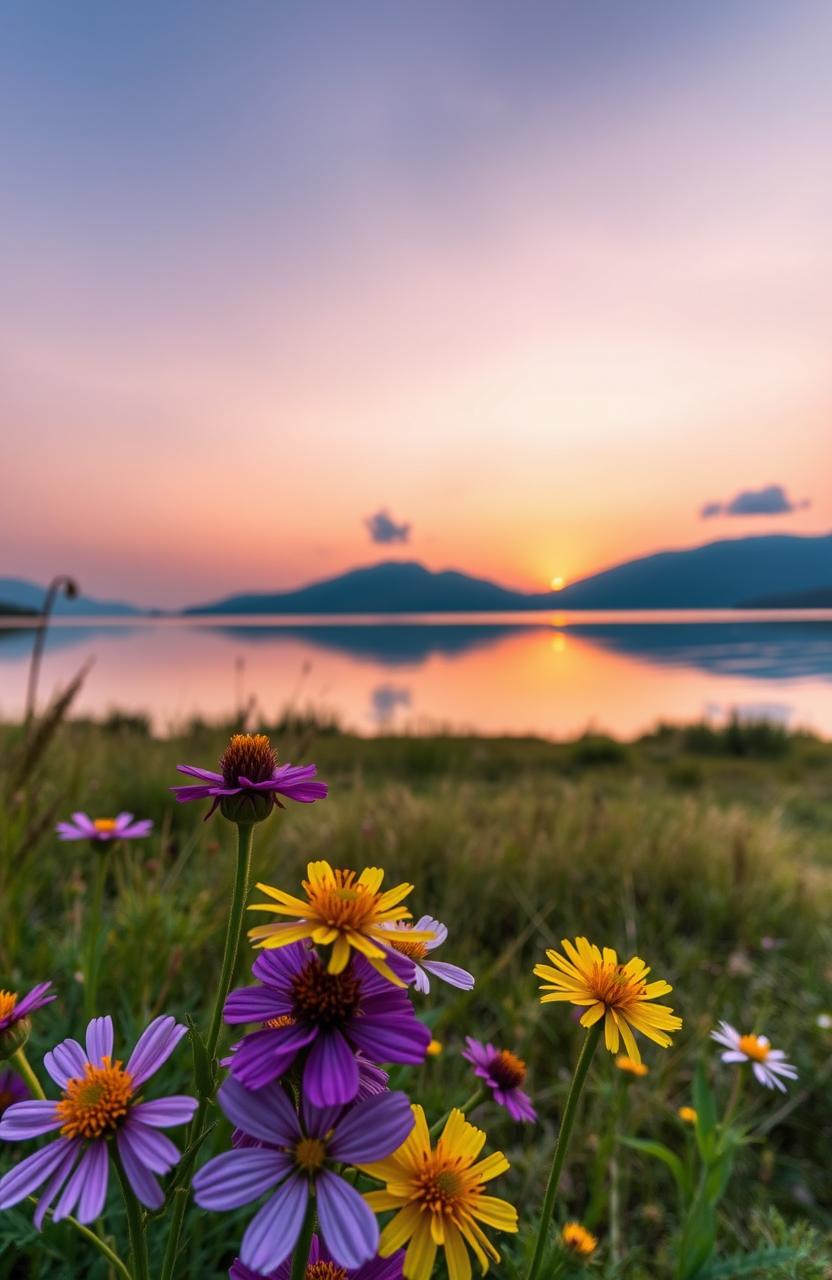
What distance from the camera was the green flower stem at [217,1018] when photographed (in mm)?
583

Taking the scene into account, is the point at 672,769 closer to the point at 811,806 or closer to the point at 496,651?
the point at 811,806

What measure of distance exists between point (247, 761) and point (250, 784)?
41mm

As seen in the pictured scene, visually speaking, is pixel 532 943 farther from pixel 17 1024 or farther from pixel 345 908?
pixel 345 908

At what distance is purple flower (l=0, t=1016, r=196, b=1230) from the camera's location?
53 centimetres

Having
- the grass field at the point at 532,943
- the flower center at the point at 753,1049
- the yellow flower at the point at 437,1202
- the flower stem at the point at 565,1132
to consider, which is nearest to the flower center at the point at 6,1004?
the grass field at the point at 532,943

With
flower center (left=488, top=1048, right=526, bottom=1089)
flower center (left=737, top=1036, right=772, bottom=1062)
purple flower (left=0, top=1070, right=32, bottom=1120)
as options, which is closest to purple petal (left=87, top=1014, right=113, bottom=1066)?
flower center (left=488, top=1048, right=526, bottom=1089)

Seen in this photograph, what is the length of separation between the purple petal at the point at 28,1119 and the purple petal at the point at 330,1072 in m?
0.23

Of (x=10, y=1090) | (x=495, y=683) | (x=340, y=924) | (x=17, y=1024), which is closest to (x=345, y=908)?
(x=340, y=924)

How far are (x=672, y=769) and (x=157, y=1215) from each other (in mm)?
8824

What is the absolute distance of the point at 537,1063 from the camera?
245 cm

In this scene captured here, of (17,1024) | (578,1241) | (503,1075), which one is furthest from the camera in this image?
(578,1241)

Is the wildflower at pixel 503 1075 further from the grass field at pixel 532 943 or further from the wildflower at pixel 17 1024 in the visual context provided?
the wildflower at pixel 17 1024

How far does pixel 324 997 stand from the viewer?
540 mm

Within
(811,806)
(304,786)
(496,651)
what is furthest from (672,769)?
(496,651)
